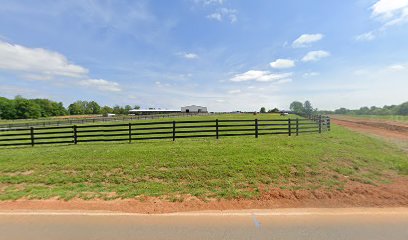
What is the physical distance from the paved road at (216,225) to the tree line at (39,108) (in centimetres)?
10893

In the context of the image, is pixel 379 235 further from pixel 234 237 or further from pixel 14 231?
pixel 14 231

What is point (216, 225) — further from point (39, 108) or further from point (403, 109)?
point (39, 108)

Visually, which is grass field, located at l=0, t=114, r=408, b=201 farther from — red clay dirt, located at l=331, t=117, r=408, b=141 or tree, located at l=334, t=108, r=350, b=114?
tree, located at l=334, t=108, r=350, b=114

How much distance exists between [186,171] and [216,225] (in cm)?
288

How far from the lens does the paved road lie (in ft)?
11.7

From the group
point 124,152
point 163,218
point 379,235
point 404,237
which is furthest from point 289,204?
point 124,152

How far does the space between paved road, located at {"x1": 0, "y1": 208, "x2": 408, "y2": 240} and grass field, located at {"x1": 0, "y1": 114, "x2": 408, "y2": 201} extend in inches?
38.5

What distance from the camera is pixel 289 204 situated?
4.79 metres

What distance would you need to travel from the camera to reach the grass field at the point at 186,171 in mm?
5586

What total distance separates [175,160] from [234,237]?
4.35 metres

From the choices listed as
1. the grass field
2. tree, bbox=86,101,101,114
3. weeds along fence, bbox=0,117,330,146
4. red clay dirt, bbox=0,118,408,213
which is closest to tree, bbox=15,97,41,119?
tree, bbox=86,101,101,114

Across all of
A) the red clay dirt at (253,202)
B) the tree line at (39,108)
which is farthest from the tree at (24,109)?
the red clay dirt at (253,202)

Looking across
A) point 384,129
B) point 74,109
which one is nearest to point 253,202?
point 384,129

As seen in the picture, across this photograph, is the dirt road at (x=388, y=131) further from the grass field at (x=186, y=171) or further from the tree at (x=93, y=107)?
the tree at (x=93, y=107)
